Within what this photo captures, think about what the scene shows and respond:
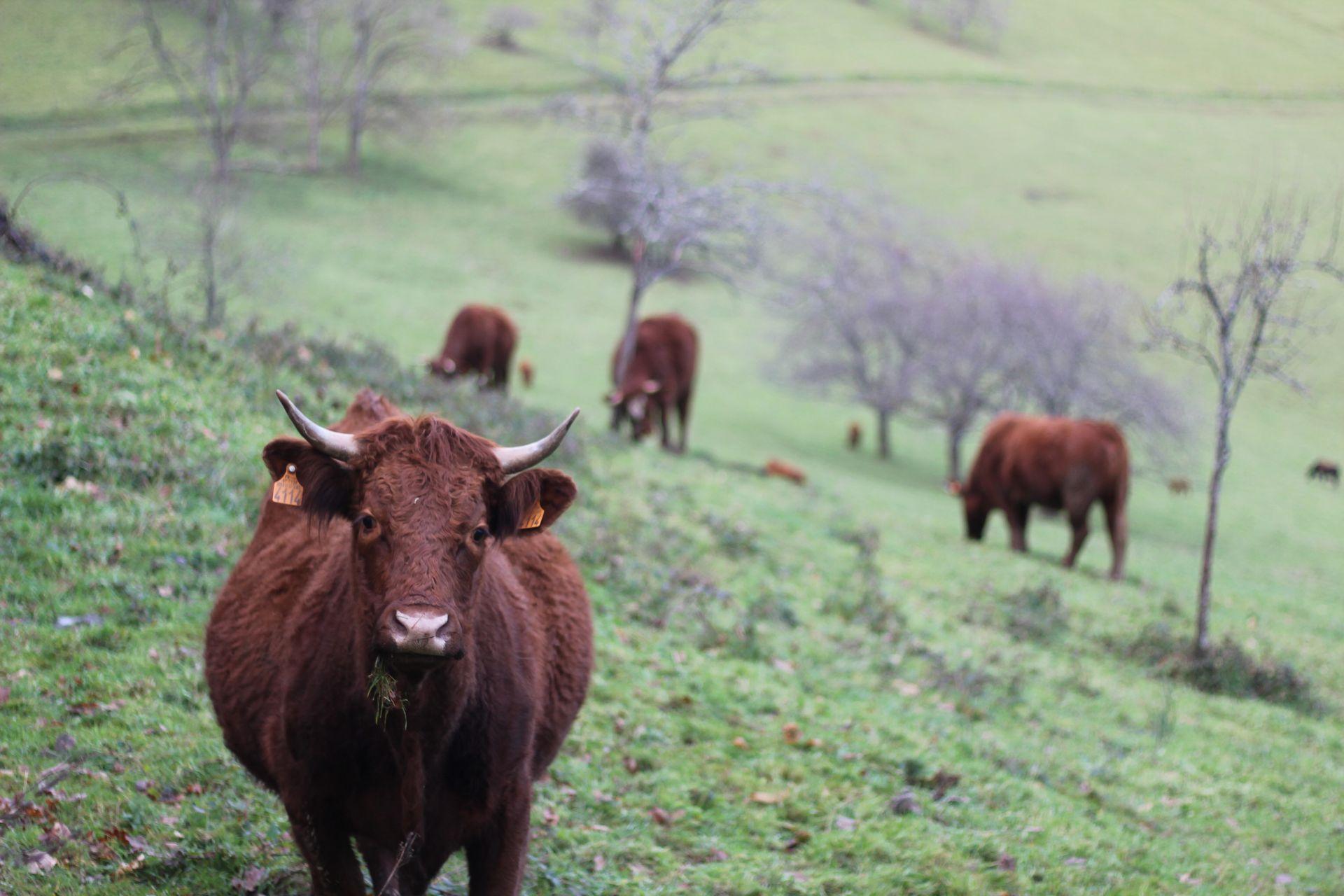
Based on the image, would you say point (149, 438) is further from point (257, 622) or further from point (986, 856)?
point (986, 856)

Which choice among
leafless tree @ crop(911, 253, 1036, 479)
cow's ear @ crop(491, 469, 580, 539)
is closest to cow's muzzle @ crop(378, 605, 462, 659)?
cow's ear @ crop(491, 469, 580, 539)

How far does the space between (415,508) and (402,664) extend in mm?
554

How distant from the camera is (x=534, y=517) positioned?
4711 mm

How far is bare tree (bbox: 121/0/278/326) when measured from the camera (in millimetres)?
24172

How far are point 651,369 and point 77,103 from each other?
4018 centimetres

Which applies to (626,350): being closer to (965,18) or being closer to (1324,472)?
(1324,472)

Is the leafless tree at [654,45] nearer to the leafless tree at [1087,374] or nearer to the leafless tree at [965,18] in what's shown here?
the leafless tree at [1087,374]

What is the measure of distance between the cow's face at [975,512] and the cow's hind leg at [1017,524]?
672mm

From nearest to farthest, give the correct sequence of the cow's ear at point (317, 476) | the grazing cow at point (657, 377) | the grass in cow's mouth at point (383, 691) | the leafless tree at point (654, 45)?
the grass in cow's mouth at point (383, 691)
the cow's ear at point (317, 476)
the leafless tree at point (654, 45)
the grazing cow at point (657, 377)

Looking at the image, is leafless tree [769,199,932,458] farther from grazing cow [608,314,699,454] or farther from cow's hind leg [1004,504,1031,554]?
cow's hind leg [1004,504,1031,554]

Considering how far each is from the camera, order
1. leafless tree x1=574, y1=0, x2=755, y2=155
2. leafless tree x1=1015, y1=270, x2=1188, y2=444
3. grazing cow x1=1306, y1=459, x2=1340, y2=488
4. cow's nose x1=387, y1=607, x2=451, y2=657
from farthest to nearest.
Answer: grazing cow x1=1306, y1=459, x2=1340, y2=488 → leafless tree x1=1015, y1=270, x2=1188, y2=444 → leafless tree x1=574, y1=0, x2=755, y2=155 → cow's nose x1=387, y1=607, x2=451, y2=657

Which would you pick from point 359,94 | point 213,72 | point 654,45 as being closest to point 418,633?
point 654,45

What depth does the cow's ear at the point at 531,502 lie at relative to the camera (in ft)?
14.6

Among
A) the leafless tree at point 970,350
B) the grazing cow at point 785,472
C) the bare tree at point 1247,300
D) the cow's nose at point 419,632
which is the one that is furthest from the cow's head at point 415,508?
the leafless tree at point 970,350
